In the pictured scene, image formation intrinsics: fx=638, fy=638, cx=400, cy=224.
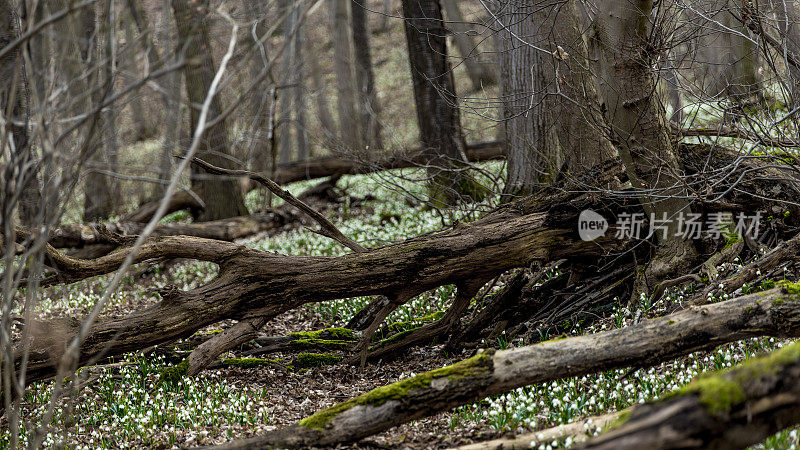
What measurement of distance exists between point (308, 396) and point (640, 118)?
4.47m

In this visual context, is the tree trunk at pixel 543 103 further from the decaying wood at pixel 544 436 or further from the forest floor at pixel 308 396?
the decaying wood at pixel 544 436

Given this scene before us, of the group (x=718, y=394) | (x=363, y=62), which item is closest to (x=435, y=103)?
(x=363, y=62)

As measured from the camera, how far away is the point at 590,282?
7516mm

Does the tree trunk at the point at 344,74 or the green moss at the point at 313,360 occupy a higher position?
the tree trunk at the point at 344,74

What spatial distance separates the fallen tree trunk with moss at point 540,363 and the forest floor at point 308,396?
40 centimetres

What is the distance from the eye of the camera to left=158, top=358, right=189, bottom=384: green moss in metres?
6.77

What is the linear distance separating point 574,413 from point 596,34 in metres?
3.92

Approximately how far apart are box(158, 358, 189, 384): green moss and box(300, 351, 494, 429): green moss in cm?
269

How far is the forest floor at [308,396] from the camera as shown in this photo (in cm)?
512

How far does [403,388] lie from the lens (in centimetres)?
464

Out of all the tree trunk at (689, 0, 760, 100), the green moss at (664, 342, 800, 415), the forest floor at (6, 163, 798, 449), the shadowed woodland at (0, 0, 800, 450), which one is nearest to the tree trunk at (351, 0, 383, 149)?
the shadowed woodland at (0, 0, 800, 450)

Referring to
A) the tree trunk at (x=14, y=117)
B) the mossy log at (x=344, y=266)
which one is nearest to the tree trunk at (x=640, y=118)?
the mossy log at (x=344, y=266)

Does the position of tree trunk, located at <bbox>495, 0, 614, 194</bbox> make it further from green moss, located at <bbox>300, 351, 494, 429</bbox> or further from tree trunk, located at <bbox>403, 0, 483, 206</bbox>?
green moss, located at <bbox>300, 351, 494, 429</bbox>

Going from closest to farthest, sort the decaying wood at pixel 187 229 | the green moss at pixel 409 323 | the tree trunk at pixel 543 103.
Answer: the tree trunk at pixel 543 103 → the green moss at pixel 409 323 → the decaying wood at pixel 187 229
